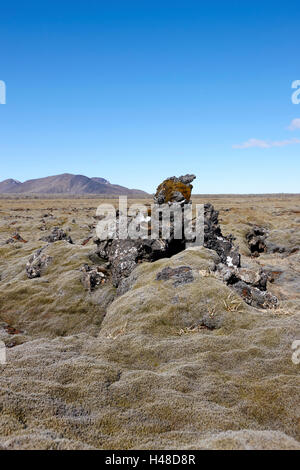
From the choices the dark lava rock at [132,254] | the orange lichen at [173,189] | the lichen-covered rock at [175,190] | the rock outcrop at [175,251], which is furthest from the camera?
the orange lichen at [173,189]

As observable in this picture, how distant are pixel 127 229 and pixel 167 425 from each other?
62.7ft

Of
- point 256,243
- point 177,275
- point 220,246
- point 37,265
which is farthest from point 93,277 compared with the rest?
point 256,243

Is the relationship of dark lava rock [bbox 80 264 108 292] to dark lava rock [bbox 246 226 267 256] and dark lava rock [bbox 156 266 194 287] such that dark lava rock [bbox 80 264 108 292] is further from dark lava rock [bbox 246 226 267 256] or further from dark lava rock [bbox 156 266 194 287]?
dark lava rock [bbox 246 226 267 256]

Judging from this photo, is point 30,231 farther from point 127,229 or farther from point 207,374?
point 207,374

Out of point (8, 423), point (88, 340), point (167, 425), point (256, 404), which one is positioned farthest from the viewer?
point (88, 340)

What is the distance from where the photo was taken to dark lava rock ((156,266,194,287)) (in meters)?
19.8

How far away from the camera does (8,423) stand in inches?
321

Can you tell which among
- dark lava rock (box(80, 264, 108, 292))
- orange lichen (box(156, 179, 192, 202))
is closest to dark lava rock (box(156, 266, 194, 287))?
dark lava rock (box(80, 264, 108, 292))

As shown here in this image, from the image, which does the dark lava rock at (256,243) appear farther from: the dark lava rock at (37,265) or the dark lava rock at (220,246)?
the dark lava rock at (37,265)

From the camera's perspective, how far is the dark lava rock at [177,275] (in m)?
19.8

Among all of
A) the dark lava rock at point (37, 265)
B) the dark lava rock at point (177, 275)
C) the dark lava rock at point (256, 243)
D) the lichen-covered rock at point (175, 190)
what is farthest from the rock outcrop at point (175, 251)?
the dark lava rock at point (256, 243)

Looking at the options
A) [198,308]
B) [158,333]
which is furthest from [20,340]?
[198,308]

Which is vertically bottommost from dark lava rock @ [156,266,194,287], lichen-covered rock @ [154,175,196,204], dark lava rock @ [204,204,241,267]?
dark lava rock @ [156,266,194,287]

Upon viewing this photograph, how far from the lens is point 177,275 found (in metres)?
20.5
